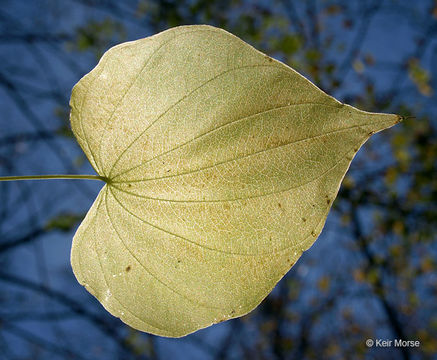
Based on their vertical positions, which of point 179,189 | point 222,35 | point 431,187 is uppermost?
point 222,35

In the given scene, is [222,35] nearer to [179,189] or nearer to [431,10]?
[179,189]

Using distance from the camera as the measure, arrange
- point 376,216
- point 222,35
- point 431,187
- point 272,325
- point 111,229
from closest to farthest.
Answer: point 222,35
point 111,229
point 431,187
point 376,216
point 272,325

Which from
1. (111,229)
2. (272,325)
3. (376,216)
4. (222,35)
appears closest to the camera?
(222,35)

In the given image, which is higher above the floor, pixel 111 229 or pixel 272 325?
pixel 111 229

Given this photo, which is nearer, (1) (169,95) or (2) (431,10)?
(1) (169,95)

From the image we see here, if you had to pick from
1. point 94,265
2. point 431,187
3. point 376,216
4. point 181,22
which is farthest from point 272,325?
point 94,265

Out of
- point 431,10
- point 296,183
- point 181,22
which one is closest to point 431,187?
point 431,10
